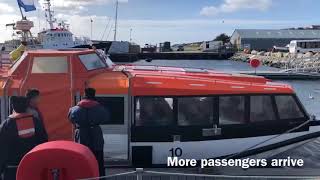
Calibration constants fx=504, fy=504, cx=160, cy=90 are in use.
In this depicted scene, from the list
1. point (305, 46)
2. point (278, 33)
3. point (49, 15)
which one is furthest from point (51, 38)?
point (278, 33)

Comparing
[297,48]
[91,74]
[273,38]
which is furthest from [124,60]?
[91,74]

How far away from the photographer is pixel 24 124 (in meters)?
6.30

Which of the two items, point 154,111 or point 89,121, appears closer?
point 89,121

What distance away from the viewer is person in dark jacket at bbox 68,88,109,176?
687 centimetres

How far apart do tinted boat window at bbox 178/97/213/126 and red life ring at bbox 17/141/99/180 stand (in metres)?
2.64

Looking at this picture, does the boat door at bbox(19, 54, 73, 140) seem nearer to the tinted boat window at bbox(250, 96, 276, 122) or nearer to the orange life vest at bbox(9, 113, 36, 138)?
the orange life vest at bbox(9, 113, 36, 138)

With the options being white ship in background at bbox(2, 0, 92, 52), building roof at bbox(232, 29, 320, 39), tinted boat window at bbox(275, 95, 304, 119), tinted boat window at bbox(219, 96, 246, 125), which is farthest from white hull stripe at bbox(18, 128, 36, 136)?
building roof at bbox(232, 29, 320, 39)

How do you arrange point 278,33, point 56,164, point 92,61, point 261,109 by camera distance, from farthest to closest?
point 278,33, point 92,61, point 261,109, point 56,164

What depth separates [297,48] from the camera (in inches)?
3049

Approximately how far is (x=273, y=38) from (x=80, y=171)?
349ft

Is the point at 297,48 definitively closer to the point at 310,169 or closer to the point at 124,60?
the point at 124,60

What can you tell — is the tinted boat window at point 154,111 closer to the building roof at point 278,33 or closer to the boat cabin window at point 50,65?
the boat cabin window at point 50,65

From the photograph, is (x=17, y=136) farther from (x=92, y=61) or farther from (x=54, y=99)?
(x=92, y=61)

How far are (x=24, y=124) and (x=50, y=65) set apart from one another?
7.41 feet
